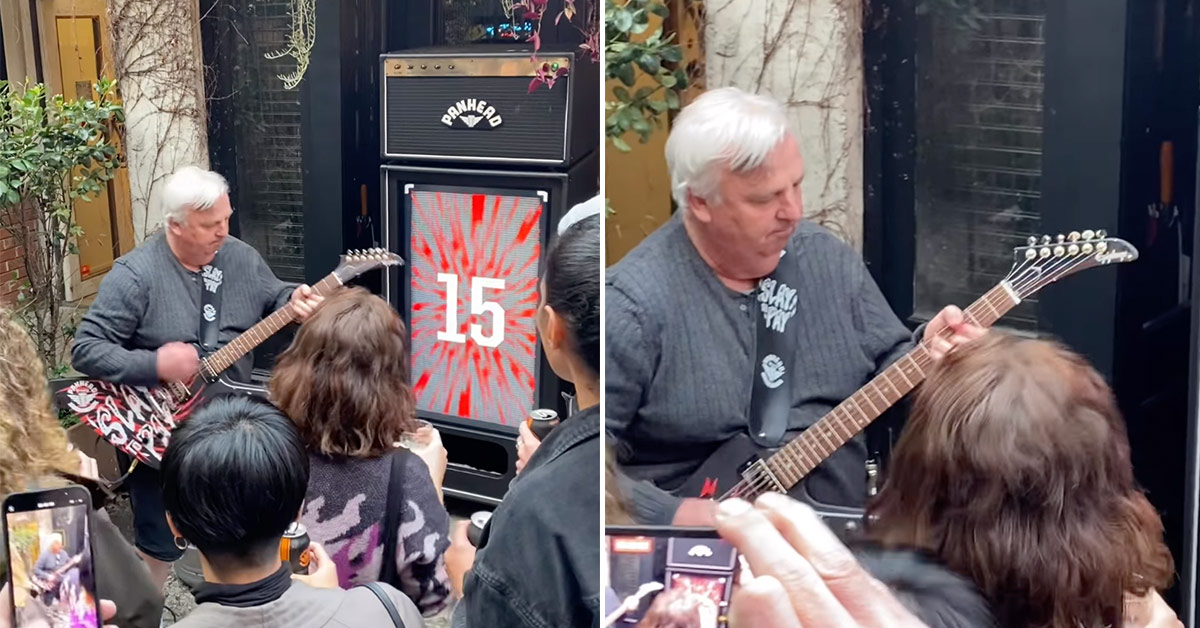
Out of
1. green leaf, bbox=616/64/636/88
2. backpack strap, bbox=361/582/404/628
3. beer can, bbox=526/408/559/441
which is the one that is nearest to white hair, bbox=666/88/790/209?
green leaf, bbox=616/64/636/88

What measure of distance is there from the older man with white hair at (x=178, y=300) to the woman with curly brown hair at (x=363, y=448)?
0.09 m

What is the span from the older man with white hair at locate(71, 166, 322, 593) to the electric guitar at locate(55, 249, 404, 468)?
2cm

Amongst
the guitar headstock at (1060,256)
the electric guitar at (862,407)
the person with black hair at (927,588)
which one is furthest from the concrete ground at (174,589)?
the guitar headstock at (1060,256)

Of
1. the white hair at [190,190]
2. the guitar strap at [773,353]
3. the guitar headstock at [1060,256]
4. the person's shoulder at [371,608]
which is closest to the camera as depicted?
the guitar headstock at [1060,256]

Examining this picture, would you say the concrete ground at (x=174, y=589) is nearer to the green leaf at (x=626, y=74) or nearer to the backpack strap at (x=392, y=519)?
the backpack strap at (x=392, y=519)

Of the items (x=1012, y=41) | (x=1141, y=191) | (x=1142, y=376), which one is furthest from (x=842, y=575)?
(x=1012, y=41)

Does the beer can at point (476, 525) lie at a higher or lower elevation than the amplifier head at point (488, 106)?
lower

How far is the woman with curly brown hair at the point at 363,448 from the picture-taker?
84.4 inches

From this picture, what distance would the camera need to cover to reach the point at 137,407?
230 centimetres

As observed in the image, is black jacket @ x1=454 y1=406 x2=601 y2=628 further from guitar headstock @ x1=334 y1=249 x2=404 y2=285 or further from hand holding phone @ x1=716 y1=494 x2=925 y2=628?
guitar headstock @ x1=334 y1=249 x2=404 y2=285

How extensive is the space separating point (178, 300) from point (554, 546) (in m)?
0.92

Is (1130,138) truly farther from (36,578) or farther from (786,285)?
(36,578)

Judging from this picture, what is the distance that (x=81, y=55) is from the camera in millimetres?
2240

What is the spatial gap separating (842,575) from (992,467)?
0.31 meters
